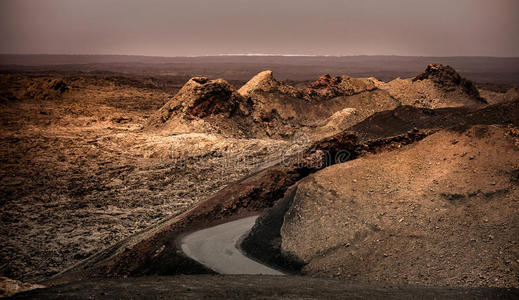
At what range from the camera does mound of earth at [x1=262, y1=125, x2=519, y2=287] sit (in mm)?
5809

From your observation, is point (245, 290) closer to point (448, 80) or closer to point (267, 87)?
point (267, 87)

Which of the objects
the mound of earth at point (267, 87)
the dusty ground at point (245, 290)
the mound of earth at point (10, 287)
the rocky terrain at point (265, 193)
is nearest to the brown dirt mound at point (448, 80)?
the rocky terrain at point (265, 193)

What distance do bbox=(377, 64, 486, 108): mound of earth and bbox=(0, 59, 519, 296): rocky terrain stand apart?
5965 millimetres

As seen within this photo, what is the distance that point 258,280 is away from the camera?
566 cm

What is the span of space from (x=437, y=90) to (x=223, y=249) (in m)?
21.2

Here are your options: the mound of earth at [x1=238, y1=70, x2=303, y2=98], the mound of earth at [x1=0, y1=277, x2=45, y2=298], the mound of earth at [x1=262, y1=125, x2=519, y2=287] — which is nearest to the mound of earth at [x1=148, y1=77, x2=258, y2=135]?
the mound of earth at [x1=238, y1=70, x2=303, y2=98]

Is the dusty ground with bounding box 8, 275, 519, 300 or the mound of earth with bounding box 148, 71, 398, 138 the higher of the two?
the mound of earth with bounding box 148, 71, 398, 138

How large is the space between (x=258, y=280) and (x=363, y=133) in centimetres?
1101

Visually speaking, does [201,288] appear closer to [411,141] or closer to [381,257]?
[381,257]

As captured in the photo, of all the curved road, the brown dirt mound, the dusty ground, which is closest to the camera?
the dusty ground

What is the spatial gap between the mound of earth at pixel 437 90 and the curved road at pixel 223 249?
61.4 ft

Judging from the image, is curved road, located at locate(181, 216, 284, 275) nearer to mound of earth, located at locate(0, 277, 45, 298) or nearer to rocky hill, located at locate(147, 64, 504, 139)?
mound of earth, located at locate(0, 277, 45, 298)

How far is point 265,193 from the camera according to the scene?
9.88 meters

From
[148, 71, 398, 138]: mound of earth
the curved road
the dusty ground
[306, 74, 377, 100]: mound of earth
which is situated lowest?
the curved road
